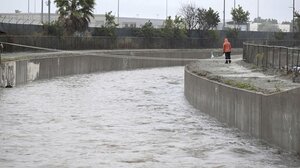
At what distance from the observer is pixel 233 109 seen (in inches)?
772

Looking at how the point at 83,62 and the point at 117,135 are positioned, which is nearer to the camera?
the point at 117,135

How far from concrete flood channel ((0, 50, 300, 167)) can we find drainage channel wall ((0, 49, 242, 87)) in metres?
0.18

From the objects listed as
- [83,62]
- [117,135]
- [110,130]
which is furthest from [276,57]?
[83,62]

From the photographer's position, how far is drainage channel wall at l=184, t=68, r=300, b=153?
1439cm

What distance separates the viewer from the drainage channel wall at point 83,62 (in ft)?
116

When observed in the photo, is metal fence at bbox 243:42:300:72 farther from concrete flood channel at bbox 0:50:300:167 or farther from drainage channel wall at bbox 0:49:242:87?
drainage channel wall at bbox 0:49:242:87

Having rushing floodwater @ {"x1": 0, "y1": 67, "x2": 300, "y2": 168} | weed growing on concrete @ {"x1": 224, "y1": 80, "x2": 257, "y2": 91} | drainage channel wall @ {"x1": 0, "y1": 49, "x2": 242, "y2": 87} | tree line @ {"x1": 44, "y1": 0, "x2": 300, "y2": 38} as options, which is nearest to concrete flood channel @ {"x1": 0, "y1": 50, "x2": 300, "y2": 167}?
rushing floodwater @ {"x1": 0, "y1": 67, "x2": 300, "y2": 168}

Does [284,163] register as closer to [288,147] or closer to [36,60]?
[288,147]

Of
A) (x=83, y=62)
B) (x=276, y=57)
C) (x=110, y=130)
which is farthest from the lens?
(x=83, y=62)

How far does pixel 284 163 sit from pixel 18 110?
13.5 m

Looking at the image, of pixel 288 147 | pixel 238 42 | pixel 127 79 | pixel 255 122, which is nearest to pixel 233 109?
pixel 255 122

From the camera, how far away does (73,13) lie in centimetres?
6222

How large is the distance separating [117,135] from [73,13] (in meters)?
45.3

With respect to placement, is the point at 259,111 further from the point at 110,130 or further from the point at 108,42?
the point at 108,42
